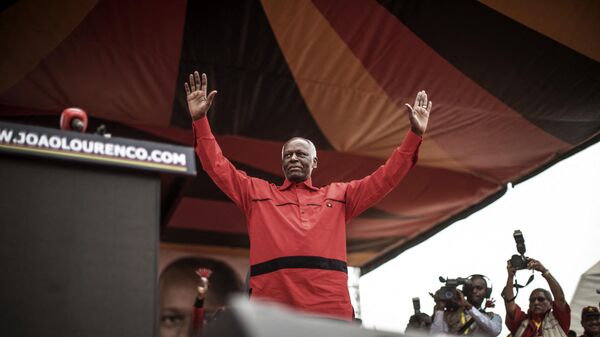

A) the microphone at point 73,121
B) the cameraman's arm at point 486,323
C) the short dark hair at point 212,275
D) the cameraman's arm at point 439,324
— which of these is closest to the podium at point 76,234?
the microphone at point 73,121

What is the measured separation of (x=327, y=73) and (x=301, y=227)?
110 inches

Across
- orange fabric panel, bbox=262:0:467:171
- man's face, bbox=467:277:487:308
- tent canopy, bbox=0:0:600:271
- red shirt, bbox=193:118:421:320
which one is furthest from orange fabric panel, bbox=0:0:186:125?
man's face, bbox=467:277:487:308

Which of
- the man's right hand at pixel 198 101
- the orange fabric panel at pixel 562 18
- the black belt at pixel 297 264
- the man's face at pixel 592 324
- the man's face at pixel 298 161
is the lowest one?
the man's face at pixel 592 324

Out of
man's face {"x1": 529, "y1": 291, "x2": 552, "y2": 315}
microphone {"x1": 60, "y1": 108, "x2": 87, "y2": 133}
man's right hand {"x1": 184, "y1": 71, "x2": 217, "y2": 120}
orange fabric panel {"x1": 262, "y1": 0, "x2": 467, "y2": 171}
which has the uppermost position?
orange fabric panel {"x1": 262, "y1": 0, "x2": 467, "y2": 171}

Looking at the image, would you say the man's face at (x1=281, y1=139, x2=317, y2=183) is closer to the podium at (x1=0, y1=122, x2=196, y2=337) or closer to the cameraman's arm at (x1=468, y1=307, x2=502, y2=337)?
the podium at (x1=0, y1=122, x2=196, y2=337)

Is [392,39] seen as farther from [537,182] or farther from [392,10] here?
[537,182]

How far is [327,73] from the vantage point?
5.49 metres

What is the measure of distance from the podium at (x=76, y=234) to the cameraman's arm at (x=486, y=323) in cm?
299

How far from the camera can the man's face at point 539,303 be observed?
4.69 metres

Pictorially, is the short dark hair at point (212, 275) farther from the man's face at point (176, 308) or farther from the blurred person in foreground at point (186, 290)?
the man's face at point (176, 308)

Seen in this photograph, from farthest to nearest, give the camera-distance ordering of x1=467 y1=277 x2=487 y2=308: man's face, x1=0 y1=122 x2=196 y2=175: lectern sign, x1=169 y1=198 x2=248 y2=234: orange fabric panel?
x1=169 y1=198 x2=248 y2=234: orange fabric panel < x1=467 y1=277 x2=487 y2=308: man's face < x1=0 y1=122 x2=196 y2=175: lectern sign

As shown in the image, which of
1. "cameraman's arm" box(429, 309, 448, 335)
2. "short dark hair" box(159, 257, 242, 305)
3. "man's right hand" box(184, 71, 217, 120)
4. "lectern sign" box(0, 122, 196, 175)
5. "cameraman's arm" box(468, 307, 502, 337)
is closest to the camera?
"lectern sign" box(0, 122, 196, 175)

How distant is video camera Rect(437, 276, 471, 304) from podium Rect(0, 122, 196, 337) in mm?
3155

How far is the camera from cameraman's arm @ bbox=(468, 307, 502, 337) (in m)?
4.51
